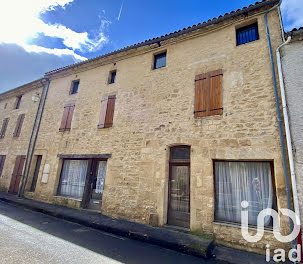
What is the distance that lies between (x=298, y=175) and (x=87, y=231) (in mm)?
5592

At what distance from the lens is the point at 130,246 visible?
4.02m

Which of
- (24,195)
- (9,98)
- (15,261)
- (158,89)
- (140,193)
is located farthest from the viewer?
(9,98)

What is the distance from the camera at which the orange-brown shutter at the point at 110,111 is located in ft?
23.2

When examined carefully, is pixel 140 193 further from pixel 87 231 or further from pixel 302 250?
pixel 302 250

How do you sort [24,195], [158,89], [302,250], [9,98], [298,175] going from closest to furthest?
[302,250]
[298,175]
[158,89]
[24,195]
[9,98]

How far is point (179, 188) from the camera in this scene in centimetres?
530

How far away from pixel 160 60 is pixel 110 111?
2988 millimetres

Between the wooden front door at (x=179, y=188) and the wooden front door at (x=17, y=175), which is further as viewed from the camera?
the wooden front door at (x=17, y=175)

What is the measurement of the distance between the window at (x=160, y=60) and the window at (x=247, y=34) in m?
2.70

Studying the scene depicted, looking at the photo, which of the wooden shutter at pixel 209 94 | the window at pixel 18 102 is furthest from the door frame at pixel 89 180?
the window at pixel 18 102

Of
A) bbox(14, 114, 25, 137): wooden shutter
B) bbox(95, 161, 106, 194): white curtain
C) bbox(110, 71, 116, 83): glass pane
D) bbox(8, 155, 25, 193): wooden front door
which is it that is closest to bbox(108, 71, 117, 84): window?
bbox(110, 71, 116, 83): glass pane

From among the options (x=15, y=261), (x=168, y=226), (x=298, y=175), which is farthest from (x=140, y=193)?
(x=298, y=175)

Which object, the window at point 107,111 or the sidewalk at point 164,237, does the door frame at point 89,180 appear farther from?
the window at point 107,111

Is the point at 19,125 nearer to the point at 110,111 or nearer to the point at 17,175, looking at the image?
the point at 17,175
